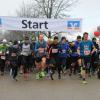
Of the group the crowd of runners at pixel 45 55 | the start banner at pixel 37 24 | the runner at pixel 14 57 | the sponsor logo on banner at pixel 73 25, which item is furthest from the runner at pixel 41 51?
the sponsor logo on banner at pixel 73 25

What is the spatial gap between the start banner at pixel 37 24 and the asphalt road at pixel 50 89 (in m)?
4.07

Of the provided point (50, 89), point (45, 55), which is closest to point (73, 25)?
point (45, 55)

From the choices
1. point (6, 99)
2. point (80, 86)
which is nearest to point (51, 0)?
point (80, 86)

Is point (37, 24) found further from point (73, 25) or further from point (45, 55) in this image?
point (45, 55)

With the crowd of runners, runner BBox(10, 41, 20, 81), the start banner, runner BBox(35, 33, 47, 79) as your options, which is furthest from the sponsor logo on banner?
runner BBox(35, 33, 47, 79)

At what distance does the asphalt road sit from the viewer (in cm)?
1196

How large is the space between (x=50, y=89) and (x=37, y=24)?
7179 mm

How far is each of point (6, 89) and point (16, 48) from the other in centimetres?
341

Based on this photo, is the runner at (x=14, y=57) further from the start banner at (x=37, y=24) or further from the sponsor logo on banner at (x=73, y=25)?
the sponsor logo on banner at (x=73, y=25)

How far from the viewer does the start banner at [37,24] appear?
20.2 metres

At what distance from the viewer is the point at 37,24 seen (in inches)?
802

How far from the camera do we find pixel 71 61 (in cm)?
1898

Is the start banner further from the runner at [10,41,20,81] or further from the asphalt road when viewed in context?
the asphalt road

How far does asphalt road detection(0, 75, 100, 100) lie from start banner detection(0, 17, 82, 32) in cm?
407
